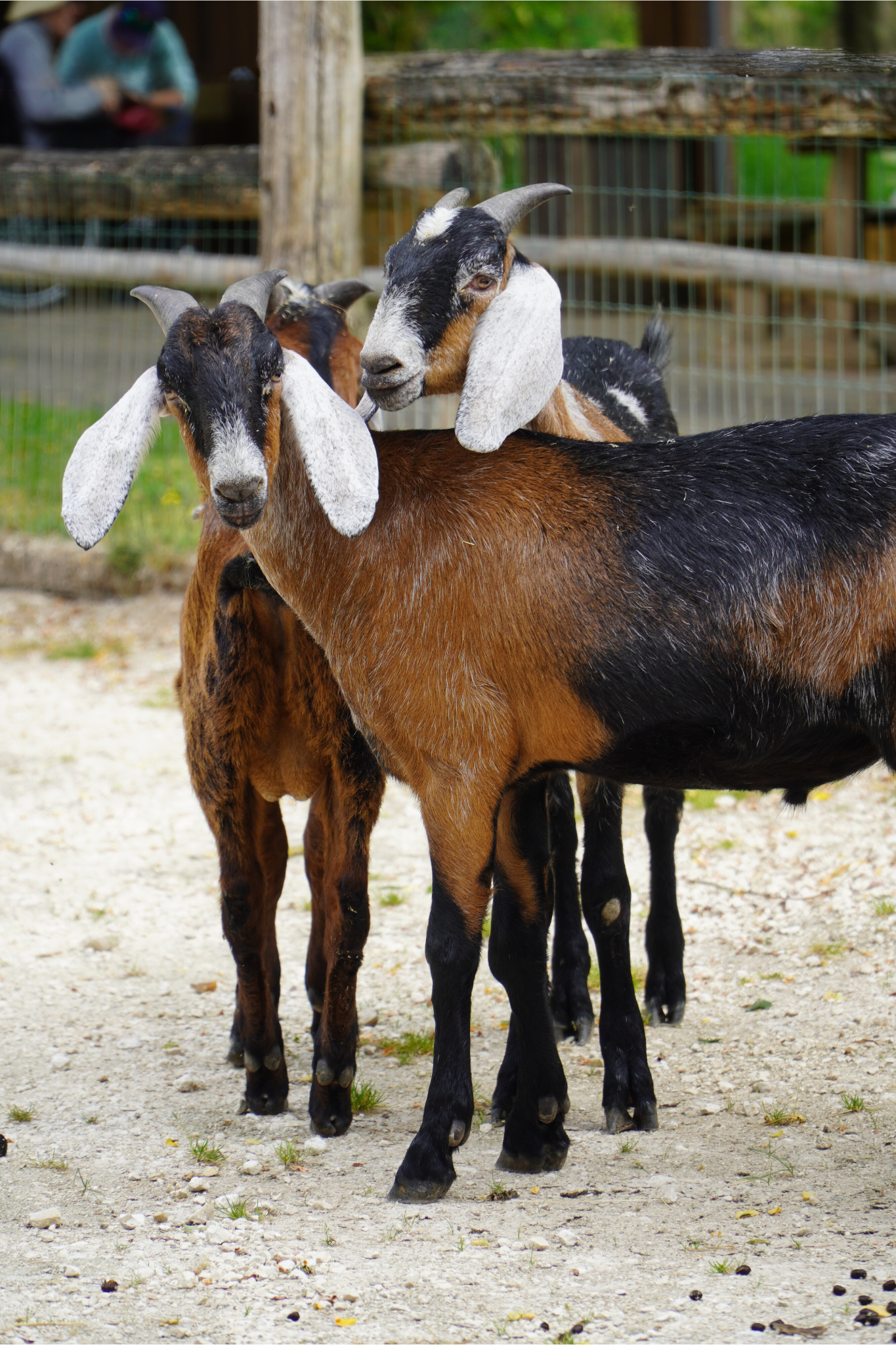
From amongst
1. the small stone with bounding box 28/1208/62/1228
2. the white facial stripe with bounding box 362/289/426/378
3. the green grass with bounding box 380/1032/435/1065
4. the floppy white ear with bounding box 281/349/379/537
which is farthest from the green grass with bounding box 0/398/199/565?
the small stone with bounding box 28/1208/62/1228

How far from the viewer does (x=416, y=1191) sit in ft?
11.6

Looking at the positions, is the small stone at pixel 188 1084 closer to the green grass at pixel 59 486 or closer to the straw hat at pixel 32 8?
the green grass at pixel 59 486

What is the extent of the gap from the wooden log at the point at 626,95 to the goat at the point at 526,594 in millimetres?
3913

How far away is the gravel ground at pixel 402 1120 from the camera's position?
3.09m

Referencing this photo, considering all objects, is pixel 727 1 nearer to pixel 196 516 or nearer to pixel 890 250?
pixel 890 250

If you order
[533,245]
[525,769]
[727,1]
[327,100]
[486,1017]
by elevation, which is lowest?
[486,1017]

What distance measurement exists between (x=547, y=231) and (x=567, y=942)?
7.25m

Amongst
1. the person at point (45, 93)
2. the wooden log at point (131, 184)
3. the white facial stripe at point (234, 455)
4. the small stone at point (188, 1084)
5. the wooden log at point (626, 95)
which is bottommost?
the small stone at point (188, 1084)

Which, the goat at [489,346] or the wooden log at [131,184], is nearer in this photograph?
the goat at [489,346]

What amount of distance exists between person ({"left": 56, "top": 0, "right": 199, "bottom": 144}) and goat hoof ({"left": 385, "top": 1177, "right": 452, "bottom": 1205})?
1186 centimetres

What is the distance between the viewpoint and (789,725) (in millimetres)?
3301

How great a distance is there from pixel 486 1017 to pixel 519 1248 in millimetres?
1464

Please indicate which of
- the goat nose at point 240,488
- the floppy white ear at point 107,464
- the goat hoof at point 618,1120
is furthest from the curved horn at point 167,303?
the goat hoof at point 618,1120

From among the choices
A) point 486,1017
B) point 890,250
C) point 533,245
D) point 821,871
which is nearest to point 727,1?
point 890,250
